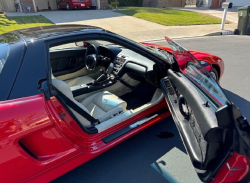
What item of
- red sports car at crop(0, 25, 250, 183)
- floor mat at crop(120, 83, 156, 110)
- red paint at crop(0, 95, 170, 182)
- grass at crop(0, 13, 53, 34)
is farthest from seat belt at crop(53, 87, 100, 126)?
Answer: grass at crop(0, 13, 53, 34)

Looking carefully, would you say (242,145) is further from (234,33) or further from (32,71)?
(234,33)

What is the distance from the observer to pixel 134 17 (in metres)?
12.3

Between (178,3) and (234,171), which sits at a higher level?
(178,3)

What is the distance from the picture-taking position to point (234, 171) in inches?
52.0

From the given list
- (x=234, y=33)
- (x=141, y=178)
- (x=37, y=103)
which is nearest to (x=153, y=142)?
(x=141, y=178)

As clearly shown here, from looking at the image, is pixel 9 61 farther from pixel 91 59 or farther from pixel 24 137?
pixel 91 59

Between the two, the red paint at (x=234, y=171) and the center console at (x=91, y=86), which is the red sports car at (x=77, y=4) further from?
the red paint at (x=234, y=171)

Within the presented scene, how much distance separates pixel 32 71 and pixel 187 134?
1.45 metres

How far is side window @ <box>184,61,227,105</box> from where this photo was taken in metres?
1.51

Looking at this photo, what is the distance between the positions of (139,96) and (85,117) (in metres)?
1.16

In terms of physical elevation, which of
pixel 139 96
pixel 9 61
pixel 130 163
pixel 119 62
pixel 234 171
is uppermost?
pixel 9 61

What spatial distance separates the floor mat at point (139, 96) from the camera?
2.74 m

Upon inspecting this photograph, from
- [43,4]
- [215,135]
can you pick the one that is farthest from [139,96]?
[43,4]

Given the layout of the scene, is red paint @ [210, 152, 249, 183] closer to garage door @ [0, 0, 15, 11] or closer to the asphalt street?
Result: the asphalt street
